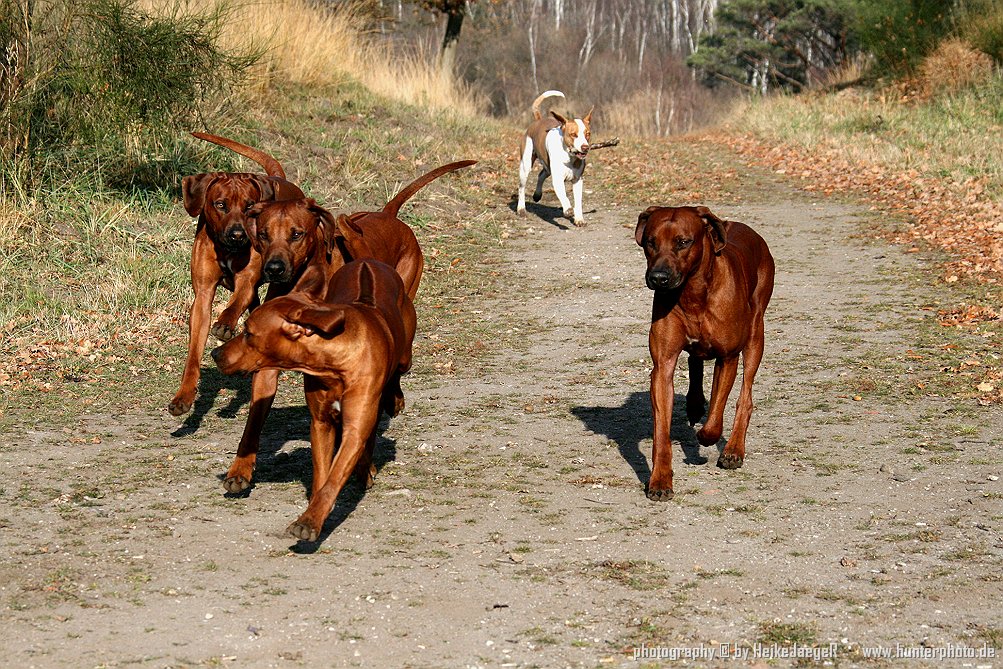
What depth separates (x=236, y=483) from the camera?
5520mm

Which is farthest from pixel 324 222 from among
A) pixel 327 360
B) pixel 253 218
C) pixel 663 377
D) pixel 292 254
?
pixel 663 377

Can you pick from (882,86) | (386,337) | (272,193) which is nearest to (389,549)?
(386,337)

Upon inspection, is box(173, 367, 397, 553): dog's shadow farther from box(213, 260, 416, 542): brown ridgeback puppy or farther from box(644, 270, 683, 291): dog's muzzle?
box(644, 270, 683, 291): dog's muzzle

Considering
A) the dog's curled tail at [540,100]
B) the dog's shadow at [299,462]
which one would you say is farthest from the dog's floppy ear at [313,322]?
the dog's curled tail at [540,100]

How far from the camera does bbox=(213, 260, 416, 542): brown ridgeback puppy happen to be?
15.2 feet

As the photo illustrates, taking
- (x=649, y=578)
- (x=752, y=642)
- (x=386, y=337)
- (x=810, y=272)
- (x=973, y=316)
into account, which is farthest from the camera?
(x=810, y=272)

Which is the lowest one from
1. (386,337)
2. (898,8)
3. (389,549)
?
(389,549)

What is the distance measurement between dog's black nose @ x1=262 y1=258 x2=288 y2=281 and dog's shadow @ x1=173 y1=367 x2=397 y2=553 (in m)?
1.03

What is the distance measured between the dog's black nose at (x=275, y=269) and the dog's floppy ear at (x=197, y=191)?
123 centimetres

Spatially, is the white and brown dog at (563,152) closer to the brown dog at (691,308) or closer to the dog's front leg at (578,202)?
the dog's front leg at (578,202)

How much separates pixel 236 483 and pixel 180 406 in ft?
3.66

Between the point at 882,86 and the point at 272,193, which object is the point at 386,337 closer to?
the point at 272,193

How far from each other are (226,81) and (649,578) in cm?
1136

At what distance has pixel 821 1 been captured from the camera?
2955cm
